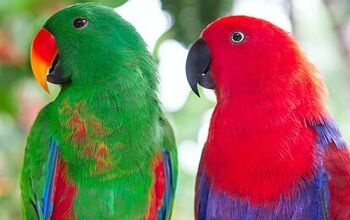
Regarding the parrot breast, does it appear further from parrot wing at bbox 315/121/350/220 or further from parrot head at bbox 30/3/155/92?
parrot head at bbox 30/3/155/92

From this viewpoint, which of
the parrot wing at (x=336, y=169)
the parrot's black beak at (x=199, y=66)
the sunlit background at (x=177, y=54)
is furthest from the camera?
the sunlit background at (x=177, y=54)

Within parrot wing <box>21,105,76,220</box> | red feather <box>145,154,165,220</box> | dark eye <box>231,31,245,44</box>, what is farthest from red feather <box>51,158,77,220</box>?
dark eye <box>231,31,245,44</box>

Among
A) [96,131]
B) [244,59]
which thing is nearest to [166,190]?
[96,131]

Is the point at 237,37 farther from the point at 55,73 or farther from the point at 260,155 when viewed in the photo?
the point at 55,73

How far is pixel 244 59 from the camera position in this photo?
46.4 inches

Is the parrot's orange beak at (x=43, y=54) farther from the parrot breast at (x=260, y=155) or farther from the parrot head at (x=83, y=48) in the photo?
the parrot breast at (x=260, y=155)

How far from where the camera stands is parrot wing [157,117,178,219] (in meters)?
1.19

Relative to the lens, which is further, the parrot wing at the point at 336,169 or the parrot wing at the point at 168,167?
the parrot wing at the point at 168,167

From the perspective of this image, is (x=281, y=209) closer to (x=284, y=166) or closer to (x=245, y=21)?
(x=284, y=166)

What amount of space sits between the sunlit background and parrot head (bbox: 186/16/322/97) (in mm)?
89

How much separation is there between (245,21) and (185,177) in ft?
2.30

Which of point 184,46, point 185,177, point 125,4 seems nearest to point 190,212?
point 185,177

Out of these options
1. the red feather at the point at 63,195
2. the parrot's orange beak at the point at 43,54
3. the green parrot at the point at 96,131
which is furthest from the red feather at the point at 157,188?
the parrot's orange beak at the point at 43,54

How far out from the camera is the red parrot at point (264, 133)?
3.55ft
